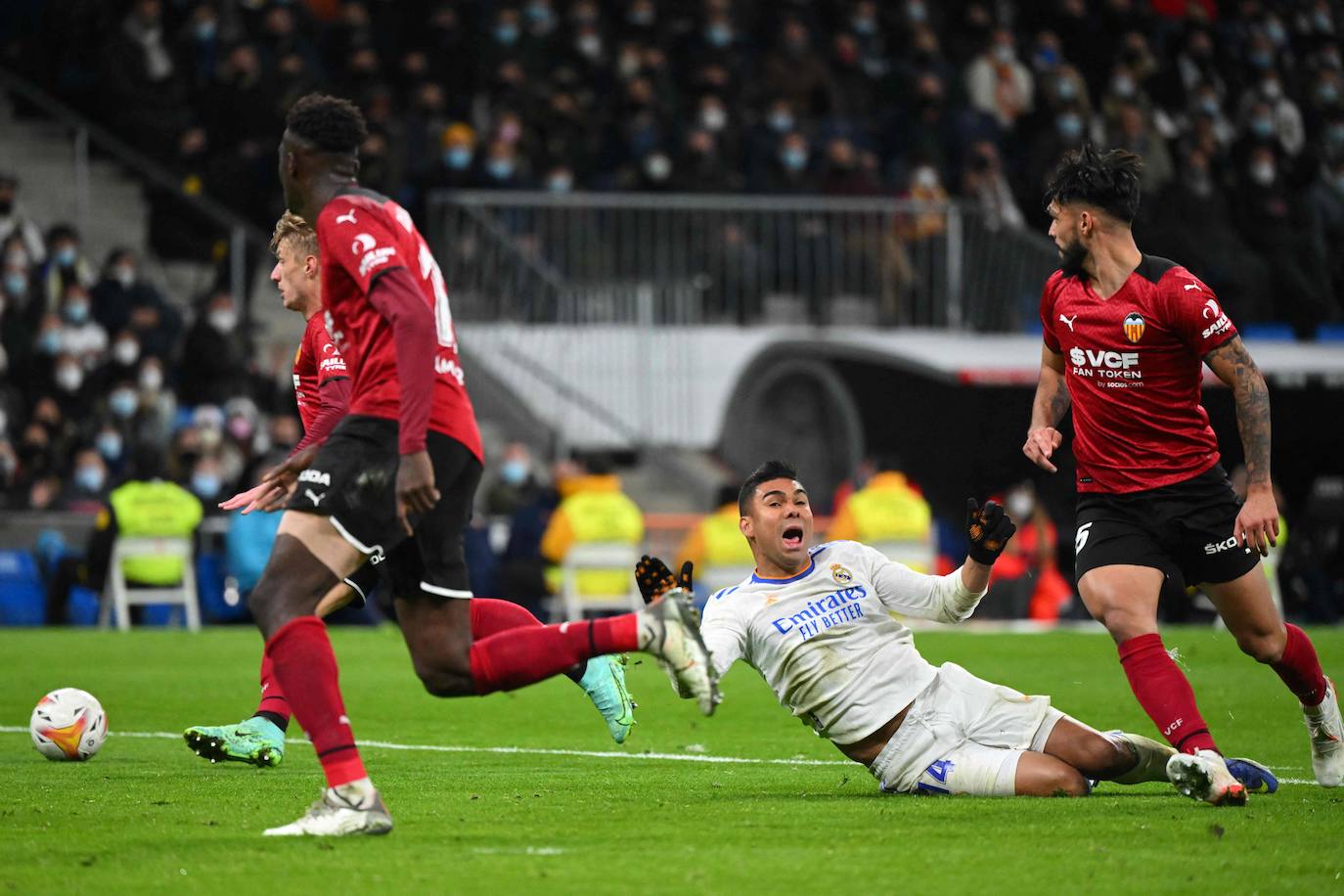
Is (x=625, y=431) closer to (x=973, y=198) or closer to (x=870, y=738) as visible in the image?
(x=973, y=198)

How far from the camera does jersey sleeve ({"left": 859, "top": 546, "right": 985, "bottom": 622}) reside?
727cm

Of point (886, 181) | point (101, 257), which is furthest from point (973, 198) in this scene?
point (101, 257)

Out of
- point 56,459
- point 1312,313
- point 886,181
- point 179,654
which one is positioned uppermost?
point 886,181

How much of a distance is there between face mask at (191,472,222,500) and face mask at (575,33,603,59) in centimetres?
762

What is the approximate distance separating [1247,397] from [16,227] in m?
17.3

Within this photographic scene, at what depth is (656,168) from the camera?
2447 centimetres

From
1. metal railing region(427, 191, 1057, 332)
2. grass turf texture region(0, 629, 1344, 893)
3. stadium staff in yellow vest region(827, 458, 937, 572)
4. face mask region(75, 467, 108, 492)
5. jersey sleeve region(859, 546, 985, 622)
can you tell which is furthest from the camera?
metal railing region(427, 191, 1057, 332)

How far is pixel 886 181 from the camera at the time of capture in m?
26.1

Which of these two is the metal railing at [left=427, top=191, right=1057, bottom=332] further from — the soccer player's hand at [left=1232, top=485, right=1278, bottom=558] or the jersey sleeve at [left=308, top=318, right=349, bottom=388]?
the soccer player's hand at [left=1232, top=485, right=1278, bottom=558]

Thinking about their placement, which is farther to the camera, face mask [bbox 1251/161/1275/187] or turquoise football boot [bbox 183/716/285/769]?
face mask [bbox 1251/161/1275/187]

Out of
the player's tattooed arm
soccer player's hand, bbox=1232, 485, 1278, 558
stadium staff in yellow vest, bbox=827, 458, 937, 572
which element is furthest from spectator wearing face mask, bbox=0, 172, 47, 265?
soccer player's hand, bbox=1232, 485, 1278, 558

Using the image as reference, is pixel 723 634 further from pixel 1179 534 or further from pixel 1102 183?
pixel 1102 183

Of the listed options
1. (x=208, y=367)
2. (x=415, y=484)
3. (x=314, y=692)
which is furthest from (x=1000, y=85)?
(x=314, y=692)

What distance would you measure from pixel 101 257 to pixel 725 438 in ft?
24.8
